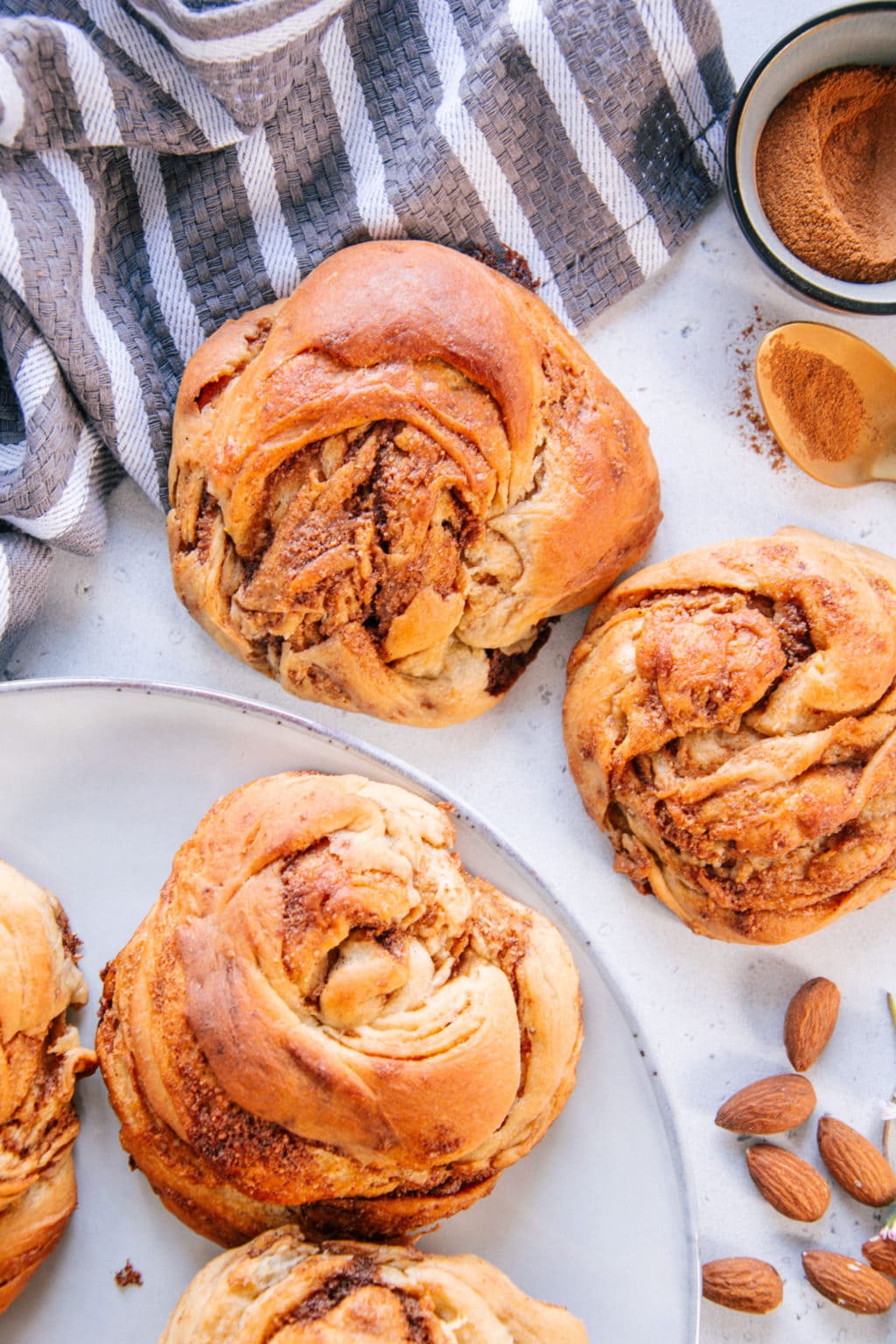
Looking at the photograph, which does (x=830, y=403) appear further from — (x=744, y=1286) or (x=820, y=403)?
(x=744, y=1286)

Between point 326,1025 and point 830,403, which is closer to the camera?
point 326,1025

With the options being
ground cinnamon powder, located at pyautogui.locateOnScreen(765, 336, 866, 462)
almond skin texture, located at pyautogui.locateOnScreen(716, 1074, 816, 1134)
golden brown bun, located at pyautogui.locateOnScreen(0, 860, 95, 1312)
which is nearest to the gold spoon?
ground cinnamon powder, located at pyautogui.locateOnScreen(765, 336, 866, 462)

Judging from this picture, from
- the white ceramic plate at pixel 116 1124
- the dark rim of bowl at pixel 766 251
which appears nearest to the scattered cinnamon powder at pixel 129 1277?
the white ceramic plate at pixel 116 1124

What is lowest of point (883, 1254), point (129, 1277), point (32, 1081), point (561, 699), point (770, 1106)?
point (883, 1254)

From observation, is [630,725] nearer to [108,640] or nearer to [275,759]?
[275,759]

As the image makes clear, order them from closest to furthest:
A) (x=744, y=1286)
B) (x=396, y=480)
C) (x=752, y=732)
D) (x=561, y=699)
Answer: (x=396, y=480) → (x=752, y=732) → (x=744, y=1286) → (x=561, y=699)

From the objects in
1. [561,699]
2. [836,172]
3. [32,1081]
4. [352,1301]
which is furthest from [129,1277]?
[836,172]

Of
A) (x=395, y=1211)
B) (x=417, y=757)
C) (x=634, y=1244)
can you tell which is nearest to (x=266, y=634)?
(x=417, y=757)
